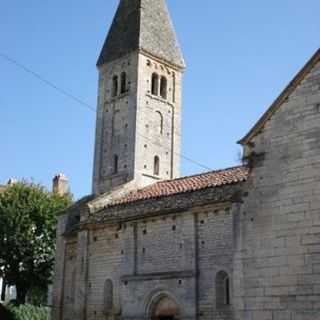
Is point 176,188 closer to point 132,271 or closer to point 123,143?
point 132,271

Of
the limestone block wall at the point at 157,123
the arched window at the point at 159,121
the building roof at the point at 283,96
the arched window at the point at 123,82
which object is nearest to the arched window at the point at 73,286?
the limestone block wall at the point at 157,123

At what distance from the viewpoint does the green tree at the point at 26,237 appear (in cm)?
3506

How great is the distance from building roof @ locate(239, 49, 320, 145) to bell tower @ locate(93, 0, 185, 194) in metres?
13.1

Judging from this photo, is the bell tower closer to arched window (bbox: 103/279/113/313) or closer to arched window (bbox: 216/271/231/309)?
arched window (bbox: 103/279/113/313)

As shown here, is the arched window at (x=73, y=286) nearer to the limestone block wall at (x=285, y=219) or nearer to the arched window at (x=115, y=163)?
the arched window at (x=115, y=163)

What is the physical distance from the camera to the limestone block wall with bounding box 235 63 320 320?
13195 millimetres

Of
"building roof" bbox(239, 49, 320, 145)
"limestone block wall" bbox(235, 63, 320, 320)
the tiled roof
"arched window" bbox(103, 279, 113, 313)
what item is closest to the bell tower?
the tiled roof

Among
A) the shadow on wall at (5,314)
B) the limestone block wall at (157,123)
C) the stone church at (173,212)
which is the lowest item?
the shadow on wall at (5,314)

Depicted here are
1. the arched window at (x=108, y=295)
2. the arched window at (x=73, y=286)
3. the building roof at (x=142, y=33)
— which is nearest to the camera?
the arched window at (x=108, y=295)

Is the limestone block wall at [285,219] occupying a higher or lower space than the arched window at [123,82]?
lower

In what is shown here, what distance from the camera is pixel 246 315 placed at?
45.8 feet

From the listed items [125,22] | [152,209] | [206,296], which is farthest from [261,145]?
[125,22]

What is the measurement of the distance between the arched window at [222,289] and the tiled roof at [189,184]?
3.33 metres

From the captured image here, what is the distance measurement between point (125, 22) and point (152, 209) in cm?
1340
